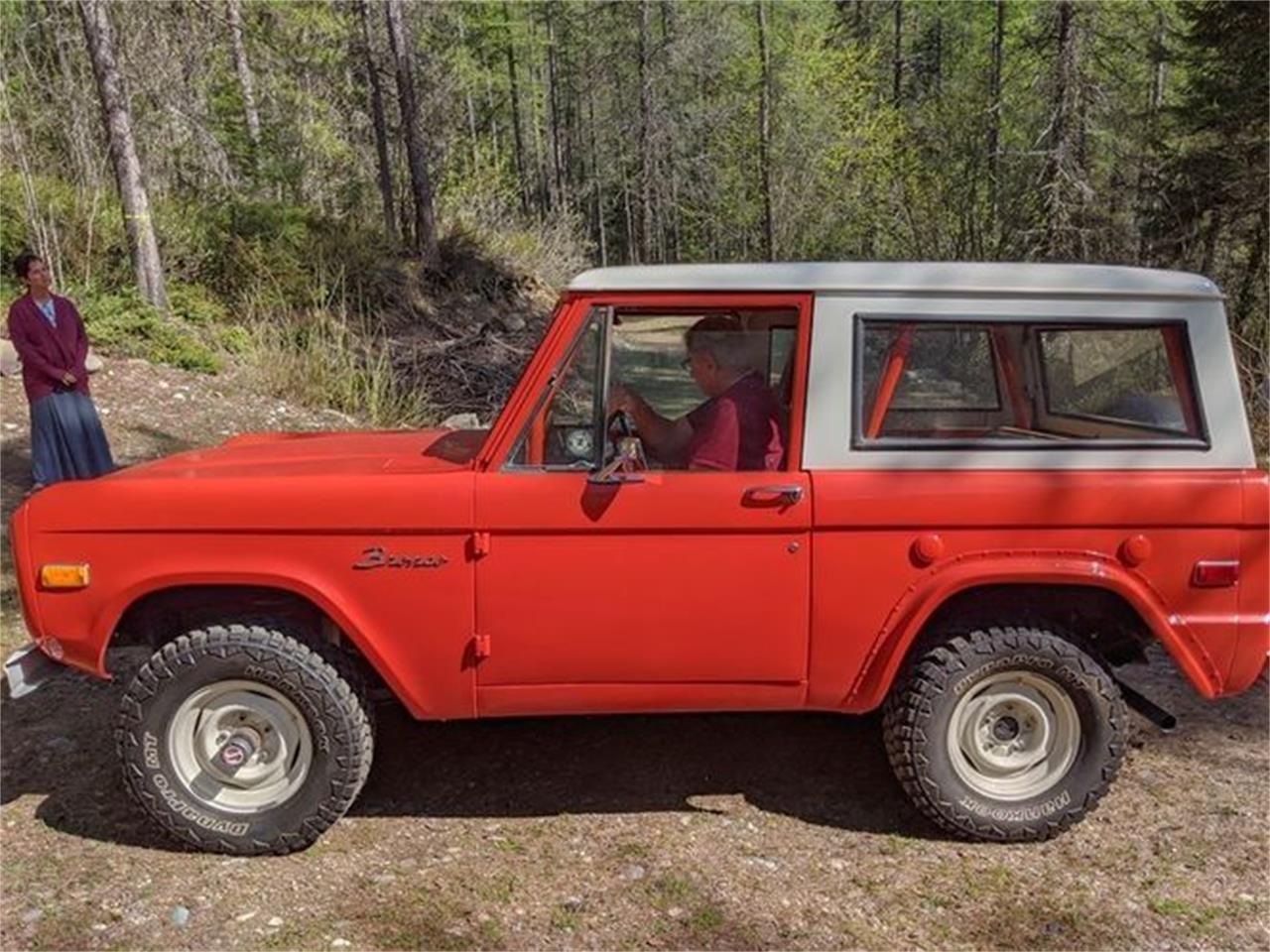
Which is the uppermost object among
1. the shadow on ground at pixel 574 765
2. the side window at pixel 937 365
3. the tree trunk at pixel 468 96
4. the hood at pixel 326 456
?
the tree trunk at pixel 468 96

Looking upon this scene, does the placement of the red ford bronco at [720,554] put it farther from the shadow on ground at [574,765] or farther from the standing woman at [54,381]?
the standing woman at [54,381]

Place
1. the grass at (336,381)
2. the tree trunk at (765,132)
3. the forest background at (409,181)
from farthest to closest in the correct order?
1. the tree trunk at (765,132)
2. the forest background at (409,181)
3. the grass at (336,381)

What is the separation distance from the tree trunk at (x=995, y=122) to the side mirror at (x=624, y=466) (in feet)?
60.8

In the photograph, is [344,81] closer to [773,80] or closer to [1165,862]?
[773,80]

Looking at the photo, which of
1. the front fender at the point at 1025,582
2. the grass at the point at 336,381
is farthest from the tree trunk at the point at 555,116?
the front fender at the point at 1025,582

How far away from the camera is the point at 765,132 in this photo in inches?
1522

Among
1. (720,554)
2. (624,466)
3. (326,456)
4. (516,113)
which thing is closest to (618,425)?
(624,466)

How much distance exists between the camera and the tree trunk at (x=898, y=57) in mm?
43281

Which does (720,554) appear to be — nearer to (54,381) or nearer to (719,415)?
(719,415)

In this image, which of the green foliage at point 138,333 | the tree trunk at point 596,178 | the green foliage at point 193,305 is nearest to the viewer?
the green foliage at point 138,333

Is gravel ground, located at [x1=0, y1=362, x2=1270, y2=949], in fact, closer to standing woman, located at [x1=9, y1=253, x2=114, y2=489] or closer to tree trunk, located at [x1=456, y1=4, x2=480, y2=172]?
standing woman, located at [x1=9, y1=253, x2=114, y2=489]

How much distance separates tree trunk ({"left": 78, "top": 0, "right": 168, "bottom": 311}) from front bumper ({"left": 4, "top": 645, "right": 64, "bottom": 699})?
9742mm

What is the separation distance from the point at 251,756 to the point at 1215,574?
3236 mm

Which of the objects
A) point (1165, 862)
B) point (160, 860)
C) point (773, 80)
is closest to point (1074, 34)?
point (1165, 862)
